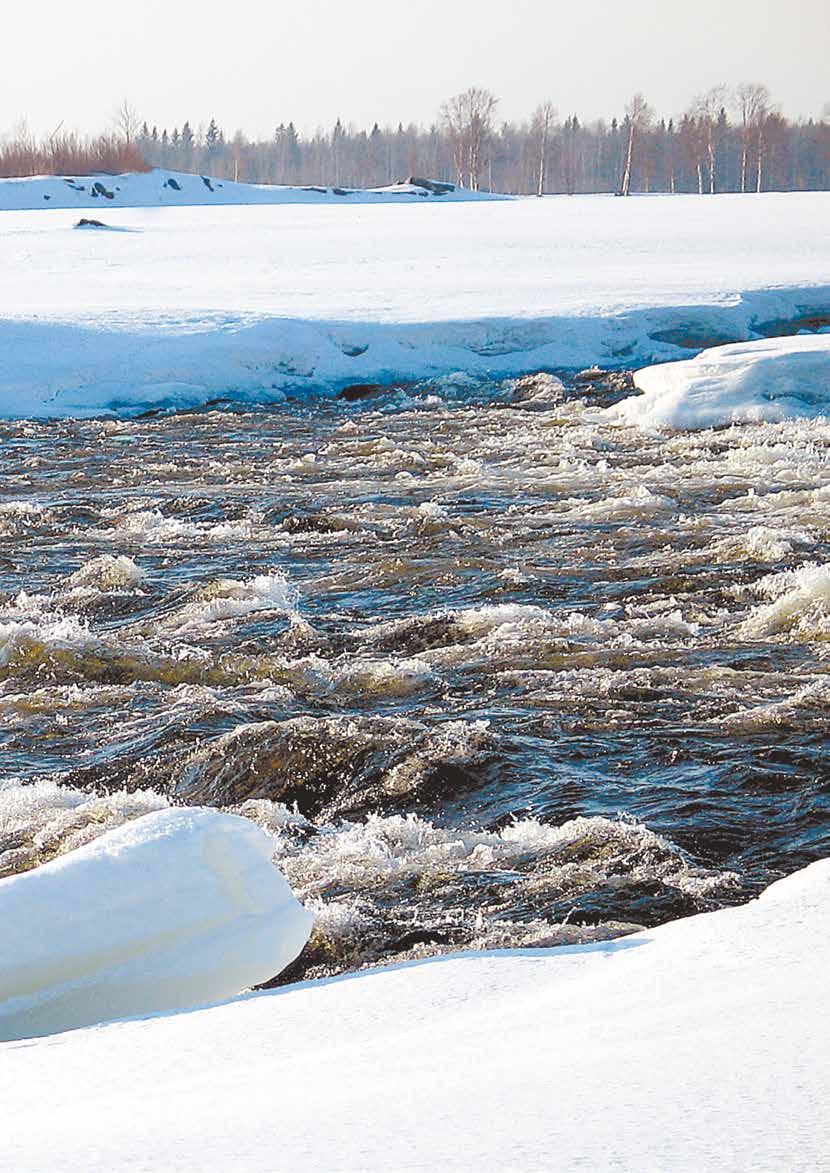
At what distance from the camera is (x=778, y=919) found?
2590 mm

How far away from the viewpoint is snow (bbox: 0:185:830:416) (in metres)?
13.7

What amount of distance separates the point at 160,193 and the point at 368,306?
41610mm

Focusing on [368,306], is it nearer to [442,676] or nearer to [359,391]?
[359,391]

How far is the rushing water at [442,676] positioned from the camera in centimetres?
393

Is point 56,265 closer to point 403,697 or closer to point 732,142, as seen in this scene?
point 403,697

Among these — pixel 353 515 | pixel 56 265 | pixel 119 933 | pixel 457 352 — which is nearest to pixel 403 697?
pixel 119 933

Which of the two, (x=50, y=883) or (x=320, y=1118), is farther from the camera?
(x=50, y=883)

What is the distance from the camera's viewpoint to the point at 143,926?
9.09 ft

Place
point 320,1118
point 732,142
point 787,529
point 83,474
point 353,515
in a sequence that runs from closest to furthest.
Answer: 1. point 320,1118
2. point 787,529
3. point 353,515
4. point 83,474
5. point 732,142

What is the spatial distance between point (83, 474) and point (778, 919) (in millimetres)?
8157

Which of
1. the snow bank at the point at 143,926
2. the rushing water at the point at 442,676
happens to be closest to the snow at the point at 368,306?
the rushing water at the point at 442,676

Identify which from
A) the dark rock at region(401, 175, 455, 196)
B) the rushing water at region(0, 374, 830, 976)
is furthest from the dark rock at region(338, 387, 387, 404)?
the dark rock at region(401, 175, 455, 196)

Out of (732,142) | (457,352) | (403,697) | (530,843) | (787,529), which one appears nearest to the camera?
(530,843)

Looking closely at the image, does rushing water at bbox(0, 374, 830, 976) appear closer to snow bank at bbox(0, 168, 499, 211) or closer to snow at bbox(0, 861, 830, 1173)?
snow at bbox(0, 861, 830, 1173)
